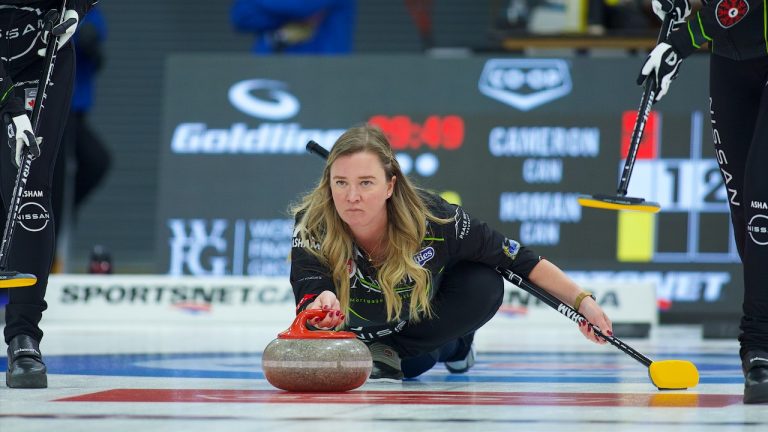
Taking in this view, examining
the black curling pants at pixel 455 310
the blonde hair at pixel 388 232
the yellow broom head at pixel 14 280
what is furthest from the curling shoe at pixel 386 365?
the yellow broom head at pixel 14 280

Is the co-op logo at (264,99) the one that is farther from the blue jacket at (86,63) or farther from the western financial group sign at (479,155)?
the blue jacket at (86,63)

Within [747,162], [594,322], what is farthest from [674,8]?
[594,322]

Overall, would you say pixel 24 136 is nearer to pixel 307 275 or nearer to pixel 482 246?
pixel 307 275

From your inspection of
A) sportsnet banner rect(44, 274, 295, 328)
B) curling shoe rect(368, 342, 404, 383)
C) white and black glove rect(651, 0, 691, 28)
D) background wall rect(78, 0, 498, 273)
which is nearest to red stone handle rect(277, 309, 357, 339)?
curling shoe rect(368, 342, 404, 383)

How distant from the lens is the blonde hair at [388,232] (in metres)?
3.89

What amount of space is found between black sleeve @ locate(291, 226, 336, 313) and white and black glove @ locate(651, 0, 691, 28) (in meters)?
1.28

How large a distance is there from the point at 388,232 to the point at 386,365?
47 cm

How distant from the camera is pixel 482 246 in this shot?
13.3 feet

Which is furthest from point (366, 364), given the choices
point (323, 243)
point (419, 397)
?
point (323, 243)

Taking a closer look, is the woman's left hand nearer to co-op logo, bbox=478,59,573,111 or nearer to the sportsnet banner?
the sportsnet banner

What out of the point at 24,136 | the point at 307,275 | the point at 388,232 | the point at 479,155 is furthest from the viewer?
the point at 479,155

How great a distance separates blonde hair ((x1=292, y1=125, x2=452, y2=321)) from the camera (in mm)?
3891

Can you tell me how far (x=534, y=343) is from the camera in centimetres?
661

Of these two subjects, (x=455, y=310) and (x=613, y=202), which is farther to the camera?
(x=455, y=310)
